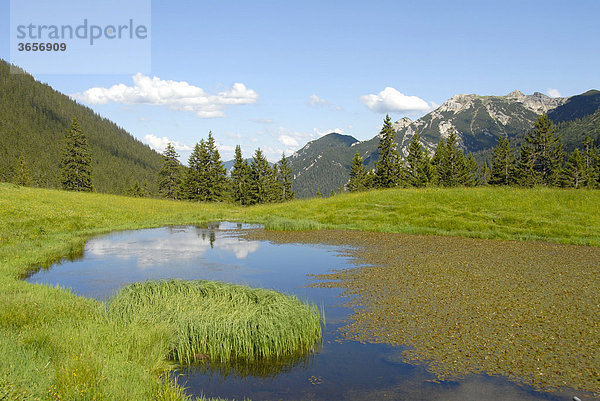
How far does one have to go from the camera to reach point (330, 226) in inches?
1206

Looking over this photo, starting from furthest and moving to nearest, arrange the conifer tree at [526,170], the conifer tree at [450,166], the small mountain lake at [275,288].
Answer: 1. the conifer tree at [450,166]
2. the conifer tree at [526,170]
3. the small mountain lake at [275,288]

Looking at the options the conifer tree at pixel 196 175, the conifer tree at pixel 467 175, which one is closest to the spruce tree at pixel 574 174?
the conifer tree at pixel 467 175

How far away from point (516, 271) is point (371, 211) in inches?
736

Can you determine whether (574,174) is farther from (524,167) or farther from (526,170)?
(524,167)

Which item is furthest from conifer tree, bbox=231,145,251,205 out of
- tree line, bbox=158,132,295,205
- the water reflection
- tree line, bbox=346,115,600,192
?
the water reflection

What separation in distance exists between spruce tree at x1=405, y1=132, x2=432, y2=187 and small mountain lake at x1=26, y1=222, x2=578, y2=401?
4962 centimetres

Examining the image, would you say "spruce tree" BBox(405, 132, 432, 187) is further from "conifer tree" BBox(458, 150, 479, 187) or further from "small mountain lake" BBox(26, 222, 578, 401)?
"small mountain lake" BBox(26, 222, 578, 401)

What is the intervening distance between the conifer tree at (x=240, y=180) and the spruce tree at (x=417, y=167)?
30324mm

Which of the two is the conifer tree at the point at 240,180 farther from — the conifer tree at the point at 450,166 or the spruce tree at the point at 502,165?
Result: the spruce tree at the point at 502,165

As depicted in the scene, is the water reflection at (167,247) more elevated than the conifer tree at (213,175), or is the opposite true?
the conifer tree at (213,175)

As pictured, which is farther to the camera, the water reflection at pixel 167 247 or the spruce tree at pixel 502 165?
the spruce tree at pixel 502 165

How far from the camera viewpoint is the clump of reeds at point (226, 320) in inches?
324

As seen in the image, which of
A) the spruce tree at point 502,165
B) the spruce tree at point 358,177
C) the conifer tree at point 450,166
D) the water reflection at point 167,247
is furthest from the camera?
the spruce tree at point 358,177

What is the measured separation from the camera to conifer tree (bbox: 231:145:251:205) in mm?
75456
